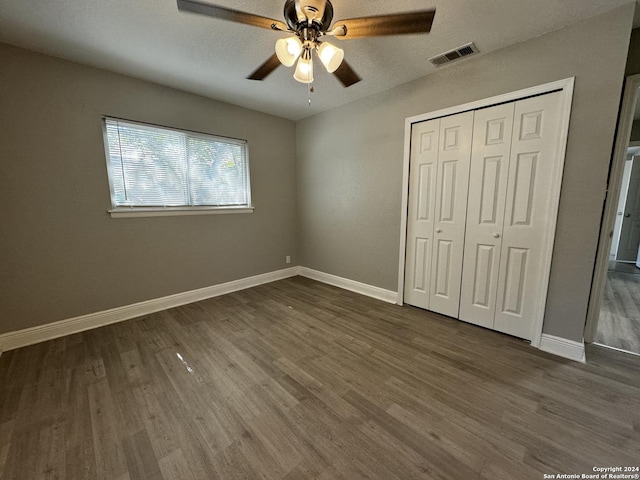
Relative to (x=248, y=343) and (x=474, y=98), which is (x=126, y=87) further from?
(x=474, y=98)

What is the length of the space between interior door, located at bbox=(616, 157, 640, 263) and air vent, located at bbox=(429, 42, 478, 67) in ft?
18.5

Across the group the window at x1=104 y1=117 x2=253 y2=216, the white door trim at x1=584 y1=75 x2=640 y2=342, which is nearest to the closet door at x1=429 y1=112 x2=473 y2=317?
the white door trim at x1=584 y1=75 x2=640 y2=342

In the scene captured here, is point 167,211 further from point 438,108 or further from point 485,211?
point 485,211

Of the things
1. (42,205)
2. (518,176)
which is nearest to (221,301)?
(42,205)

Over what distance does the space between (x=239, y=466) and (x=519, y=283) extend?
8.57ft

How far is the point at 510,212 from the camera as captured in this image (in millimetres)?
2309

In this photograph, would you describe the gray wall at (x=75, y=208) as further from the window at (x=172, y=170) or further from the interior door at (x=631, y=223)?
the interior door at (x=631, y=223)

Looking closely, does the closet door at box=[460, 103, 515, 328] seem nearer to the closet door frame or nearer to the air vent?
the closet door frame

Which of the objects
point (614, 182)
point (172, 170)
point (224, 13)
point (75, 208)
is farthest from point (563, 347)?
point (75, 208)

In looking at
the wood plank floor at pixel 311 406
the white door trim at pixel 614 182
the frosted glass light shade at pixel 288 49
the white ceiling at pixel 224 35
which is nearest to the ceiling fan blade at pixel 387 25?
the frosted glass light shade at pixel 288 49

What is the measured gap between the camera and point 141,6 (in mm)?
1711

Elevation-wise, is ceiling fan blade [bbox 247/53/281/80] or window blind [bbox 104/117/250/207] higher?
ceiling fan blade [bbox 247/53/281/80]

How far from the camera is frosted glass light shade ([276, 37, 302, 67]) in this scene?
4.96ft

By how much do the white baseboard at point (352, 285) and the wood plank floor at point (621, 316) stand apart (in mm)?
1962
